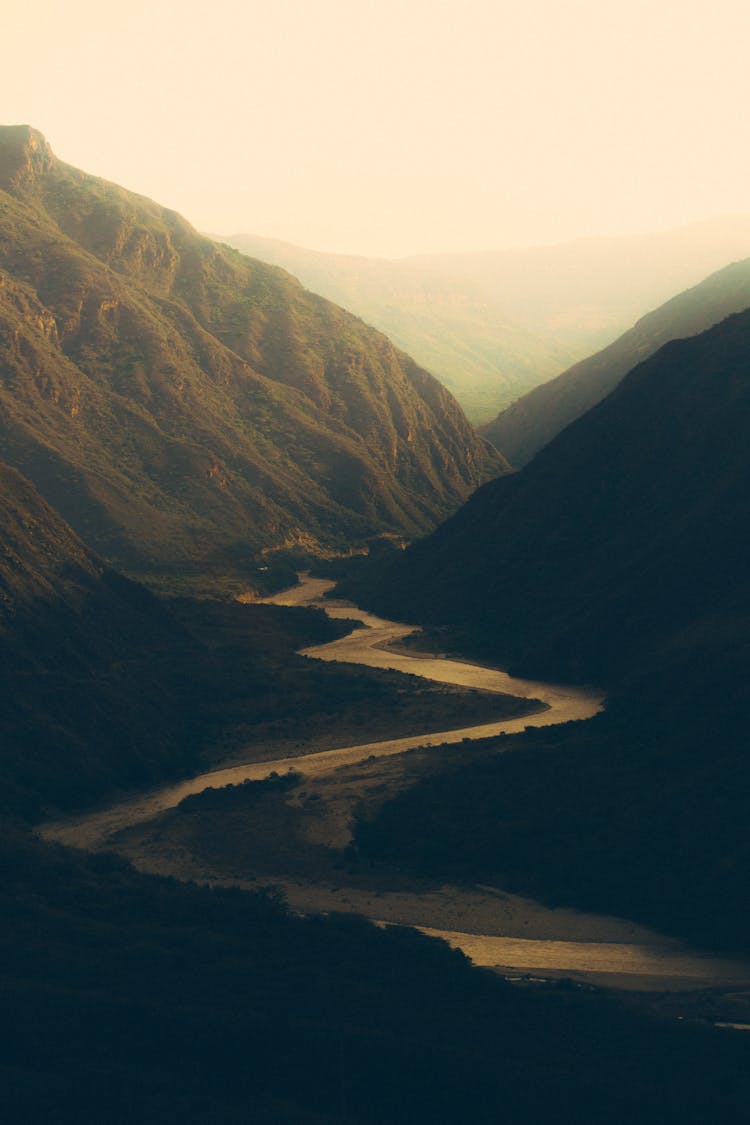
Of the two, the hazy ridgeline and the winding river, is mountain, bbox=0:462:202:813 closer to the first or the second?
the hazy ridgeline

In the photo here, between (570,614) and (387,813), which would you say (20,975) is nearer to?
(387,813)

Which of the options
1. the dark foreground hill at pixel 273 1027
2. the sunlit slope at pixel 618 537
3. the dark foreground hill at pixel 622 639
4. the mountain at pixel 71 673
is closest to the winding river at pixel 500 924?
the dark foreground hill at pixel 622 639

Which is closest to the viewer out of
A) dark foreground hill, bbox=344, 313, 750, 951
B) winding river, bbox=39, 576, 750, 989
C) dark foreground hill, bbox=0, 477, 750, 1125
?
dark foreground hill, bbox=0, 477, 750, 1125

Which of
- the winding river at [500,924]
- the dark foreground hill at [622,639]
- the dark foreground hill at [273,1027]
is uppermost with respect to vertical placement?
the dark foreground hill at [622,639]

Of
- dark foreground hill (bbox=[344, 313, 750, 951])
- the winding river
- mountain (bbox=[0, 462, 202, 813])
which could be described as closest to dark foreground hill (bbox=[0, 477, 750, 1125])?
the winding river

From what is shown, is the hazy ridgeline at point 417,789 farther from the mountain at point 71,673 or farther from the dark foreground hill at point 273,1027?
the mountain at point 71,673

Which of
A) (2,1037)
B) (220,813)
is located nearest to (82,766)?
(220,813)
